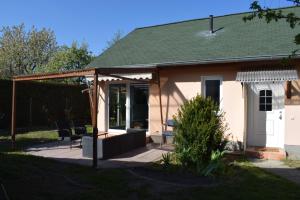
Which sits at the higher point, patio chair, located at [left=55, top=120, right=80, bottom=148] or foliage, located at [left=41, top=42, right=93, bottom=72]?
foliage, located at [left=41, top=42, right=93, bottom=72]

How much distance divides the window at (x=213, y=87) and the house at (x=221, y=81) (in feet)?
0.15

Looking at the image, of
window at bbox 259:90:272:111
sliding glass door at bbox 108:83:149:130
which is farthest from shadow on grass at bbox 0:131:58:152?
window at bbox 259:90:272:111

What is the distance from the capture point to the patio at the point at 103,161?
1348 centimetres

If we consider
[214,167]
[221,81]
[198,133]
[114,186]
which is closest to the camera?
[114,186]

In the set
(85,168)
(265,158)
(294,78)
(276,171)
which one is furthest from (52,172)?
(294,78)

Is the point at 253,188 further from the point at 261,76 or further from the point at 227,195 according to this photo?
the point at 261,76

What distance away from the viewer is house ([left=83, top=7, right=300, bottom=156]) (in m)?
15.2

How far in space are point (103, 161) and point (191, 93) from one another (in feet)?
19.4

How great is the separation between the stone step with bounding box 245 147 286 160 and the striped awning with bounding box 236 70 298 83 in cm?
286

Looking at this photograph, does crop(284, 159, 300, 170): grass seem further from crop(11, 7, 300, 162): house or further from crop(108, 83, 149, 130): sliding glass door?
crop(108, 83, 149, 130): sliding glass door

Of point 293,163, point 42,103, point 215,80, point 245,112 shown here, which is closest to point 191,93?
point 215,80

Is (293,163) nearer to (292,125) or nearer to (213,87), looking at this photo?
(292,125)

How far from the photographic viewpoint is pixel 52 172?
1087 cm

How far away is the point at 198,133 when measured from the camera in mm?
12305
